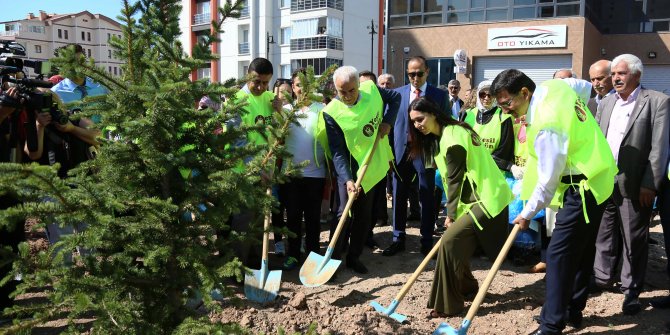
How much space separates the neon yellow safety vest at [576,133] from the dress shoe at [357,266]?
2.13m

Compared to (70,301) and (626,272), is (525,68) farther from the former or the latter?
(70,301)

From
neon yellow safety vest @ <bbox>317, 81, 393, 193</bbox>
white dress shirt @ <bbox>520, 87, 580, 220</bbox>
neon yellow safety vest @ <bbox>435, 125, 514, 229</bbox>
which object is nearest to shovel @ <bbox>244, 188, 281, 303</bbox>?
neon yellow safety vest @ <bbox>317, 81, 393, 193</bbox>

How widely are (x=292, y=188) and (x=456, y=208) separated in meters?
1.61

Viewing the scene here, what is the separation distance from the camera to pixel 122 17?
82.4 inches

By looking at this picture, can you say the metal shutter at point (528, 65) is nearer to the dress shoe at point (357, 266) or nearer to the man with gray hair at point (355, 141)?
the man with gray hair at point (355, 141)

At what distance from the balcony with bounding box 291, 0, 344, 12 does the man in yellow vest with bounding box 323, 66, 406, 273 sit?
112 feet

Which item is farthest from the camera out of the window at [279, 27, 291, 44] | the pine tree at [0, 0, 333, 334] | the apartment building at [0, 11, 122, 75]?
the apartment building at [0, 11, 122, 75]

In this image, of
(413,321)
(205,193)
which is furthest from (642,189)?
(205,193)

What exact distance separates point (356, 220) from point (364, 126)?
92 cm

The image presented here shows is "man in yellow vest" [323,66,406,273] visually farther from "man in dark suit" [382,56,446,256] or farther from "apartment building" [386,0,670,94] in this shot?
"apartment building" [386,0,670,94]

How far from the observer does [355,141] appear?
16.0ft

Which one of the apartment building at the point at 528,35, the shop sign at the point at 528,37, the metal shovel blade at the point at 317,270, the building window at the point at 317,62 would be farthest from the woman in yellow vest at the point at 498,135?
the building window at the point at 317,62

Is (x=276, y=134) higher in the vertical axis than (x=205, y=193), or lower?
higher

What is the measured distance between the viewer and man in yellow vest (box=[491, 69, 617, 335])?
3184mm
